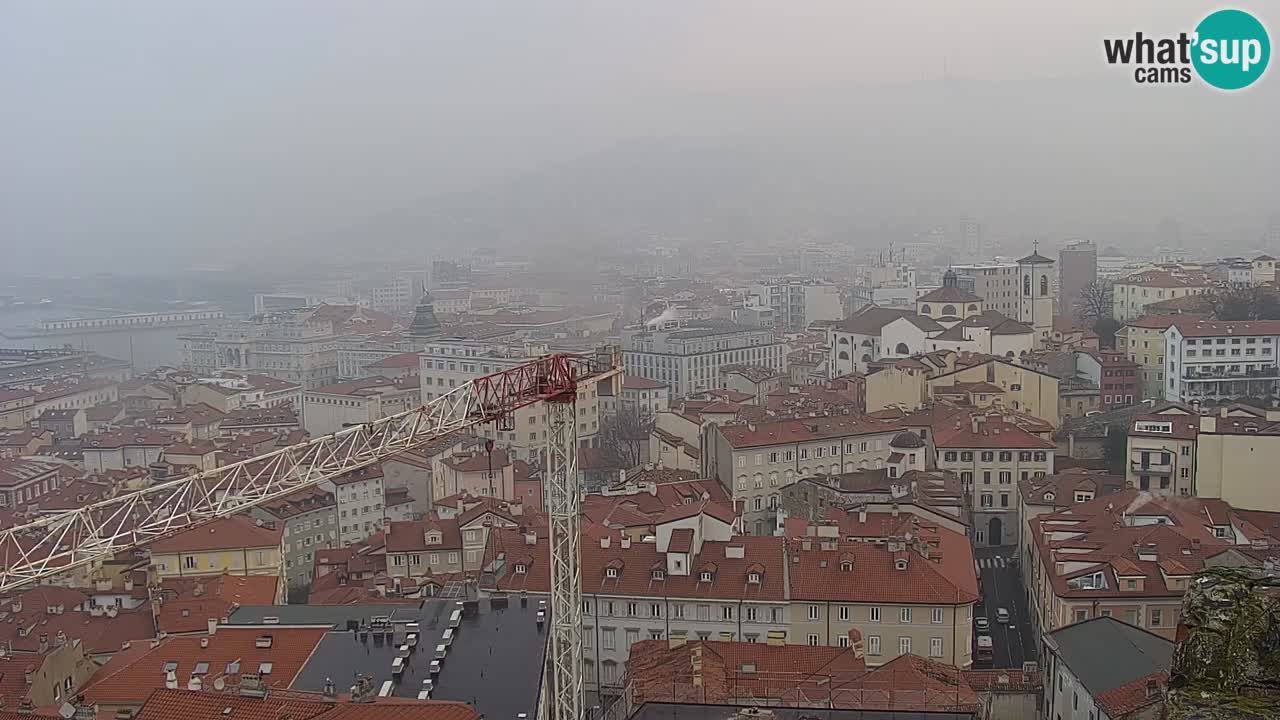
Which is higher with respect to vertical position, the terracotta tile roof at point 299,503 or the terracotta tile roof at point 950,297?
the terracotta tile roof at point 950,297

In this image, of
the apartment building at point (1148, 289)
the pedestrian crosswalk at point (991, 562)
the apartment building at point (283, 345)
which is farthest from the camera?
the apartment building at point (283, 345)

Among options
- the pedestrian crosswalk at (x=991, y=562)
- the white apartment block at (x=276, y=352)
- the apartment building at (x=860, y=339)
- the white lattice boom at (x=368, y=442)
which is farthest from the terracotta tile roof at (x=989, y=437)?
the white apartment block at (x=276, y=352)

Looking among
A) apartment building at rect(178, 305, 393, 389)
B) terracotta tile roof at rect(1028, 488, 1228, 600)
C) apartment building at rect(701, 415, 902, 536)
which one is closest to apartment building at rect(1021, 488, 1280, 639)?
terracotta tile roof at rect(1028, 488, 1228, 600)

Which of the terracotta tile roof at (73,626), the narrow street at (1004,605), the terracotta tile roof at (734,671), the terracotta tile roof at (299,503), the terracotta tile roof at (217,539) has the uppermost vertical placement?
the terracotta tile roof at (734,671)

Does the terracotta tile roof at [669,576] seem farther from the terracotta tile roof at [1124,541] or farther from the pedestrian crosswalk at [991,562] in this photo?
the pedestrian crosswalk at [991,562]

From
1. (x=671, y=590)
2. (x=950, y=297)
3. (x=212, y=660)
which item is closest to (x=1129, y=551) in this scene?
(x=671, y=590)

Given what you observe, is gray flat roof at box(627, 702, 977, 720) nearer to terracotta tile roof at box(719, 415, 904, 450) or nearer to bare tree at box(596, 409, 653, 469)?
terracotta tile roof at box(719, 415, 904, 450)

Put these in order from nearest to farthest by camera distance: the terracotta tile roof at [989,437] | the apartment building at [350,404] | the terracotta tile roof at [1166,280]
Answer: the terracotta tile roof at [989,437], the apartment building at [350,404], the terracotta tile roof at [1166,280]

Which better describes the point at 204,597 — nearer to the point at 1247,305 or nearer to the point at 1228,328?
the point at 1228,328
